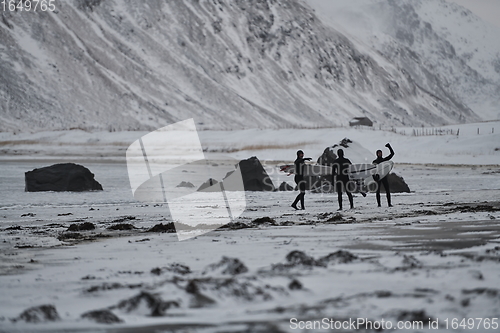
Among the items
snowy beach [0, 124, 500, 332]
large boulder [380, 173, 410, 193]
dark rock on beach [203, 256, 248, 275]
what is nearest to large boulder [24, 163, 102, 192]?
snowy beach [0, 124, 500, 332]

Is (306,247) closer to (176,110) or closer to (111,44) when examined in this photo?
(176,110)

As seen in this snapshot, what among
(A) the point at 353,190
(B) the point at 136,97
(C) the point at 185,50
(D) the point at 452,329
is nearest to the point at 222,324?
(D) the point at 452,329

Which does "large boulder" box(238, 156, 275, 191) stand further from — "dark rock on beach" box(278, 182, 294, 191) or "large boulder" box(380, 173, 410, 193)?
"large boulder" box(380, 173, 410, 193)

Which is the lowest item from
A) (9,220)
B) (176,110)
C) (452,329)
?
(452,329)

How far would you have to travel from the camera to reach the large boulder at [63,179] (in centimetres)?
1973

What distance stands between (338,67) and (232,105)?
94.0 feet

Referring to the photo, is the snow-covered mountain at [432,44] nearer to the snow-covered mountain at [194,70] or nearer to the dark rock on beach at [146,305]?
the snow-covered mountain at [194,70]

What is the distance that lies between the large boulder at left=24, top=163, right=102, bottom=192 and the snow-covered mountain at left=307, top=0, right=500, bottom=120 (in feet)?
453

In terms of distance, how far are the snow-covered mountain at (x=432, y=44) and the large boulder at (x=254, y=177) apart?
13554 cm

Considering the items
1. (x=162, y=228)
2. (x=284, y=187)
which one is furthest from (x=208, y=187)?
(x=162, y=228)

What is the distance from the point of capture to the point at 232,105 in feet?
333

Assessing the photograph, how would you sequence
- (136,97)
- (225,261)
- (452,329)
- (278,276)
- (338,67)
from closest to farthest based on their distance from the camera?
(452,329)
(278,276)
(225,261)
(136,97)
(338,67)

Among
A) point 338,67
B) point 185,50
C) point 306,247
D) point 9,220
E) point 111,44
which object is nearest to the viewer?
point 306,247

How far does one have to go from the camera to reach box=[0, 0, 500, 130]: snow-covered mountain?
287 feet
